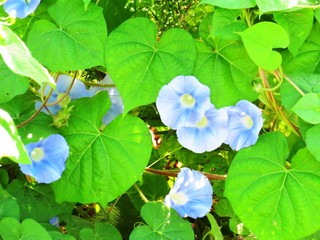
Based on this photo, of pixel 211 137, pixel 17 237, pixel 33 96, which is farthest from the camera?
pixel 33 96

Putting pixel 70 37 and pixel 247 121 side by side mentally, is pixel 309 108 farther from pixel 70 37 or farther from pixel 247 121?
pixel 70 37

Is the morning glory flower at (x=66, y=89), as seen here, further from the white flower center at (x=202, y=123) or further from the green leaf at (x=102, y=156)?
the white flower center at (x=202, y=123)

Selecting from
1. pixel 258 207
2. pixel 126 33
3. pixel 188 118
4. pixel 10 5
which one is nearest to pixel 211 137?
pixel 188 118

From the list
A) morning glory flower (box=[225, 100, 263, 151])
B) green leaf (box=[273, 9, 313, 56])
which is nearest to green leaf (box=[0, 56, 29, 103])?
morning glory flower (box=[225, 100, 263, 151])

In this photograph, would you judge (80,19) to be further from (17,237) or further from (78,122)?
(17,237)

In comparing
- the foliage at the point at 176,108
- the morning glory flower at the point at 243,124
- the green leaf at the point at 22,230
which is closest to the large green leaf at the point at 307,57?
the foliage at the point at 176,108

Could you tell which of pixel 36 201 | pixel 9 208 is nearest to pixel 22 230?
pixel 9 208
